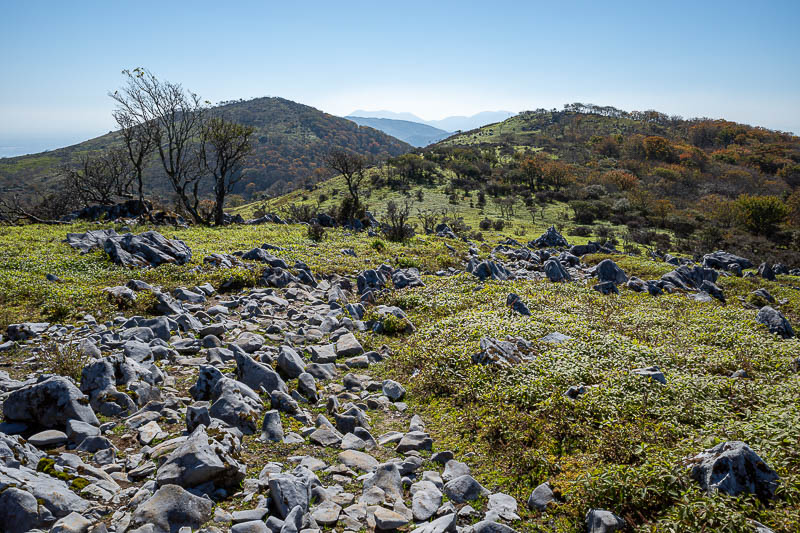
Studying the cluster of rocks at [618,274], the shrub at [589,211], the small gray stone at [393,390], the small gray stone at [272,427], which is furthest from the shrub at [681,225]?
the small gray stone at [272,427]

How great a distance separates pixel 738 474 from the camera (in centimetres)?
446

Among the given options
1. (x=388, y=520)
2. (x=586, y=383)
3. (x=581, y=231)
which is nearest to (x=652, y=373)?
(x=586, y=383)

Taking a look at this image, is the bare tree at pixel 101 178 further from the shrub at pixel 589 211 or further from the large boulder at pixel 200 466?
the shrub at pixel 589 211

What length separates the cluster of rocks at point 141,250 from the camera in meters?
15.3

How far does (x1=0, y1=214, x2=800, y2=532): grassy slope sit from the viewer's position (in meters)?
4.73

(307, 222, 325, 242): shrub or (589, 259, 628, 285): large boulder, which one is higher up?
(307, 222, 325, 242): shrub

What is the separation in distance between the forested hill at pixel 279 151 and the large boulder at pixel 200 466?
82236 millimetres

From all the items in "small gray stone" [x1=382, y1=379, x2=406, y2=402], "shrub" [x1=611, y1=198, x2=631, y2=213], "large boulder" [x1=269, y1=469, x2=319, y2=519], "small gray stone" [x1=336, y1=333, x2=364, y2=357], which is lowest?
"small gray stone" [x1=382, y1=379, x2=406, y2=402]

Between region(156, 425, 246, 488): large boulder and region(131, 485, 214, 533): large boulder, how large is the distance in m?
0.33

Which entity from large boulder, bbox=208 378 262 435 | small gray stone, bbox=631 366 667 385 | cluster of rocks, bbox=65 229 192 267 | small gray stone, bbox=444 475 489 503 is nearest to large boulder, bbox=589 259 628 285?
small gray stone, bbox=631 366 667 385

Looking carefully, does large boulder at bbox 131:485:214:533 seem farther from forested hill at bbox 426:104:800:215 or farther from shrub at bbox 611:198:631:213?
forested hill at bbox 426:104:800:215

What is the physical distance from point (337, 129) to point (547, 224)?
151 m

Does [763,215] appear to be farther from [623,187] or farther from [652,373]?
[652,373]

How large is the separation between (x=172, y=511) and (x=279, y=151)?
5929 inches
